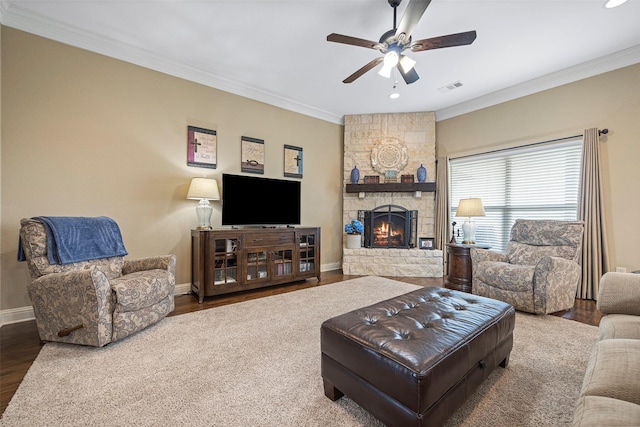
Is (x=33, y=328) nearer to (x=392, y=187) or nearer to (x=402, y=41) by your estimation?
(x=402, y=41)

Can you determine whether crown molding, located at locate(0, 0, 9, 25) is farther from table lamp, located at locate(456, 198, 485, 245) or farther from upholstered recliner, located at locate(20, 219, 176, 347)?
table lamp, located at locate(456, 198, 485, 245)

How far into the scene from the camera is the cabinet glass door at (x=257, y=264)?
3.61 meters

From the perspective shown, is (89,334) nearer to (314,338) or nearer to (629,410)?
(314,338)

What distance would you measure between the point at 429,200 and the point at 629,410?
14.6 ft

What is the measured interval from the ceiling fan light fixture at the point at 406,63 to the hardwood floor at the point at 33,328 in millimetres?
2954

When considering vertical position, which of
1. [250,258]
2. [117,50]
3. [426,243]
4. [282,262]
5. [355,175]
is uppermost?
[117,50]

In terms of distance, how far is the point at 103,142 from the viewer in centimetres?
299

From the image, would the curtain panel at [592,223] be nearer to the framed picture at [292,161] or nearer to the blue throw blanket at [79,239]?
the framed picture at [292,161]

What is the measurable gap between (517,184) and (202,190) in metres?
4.65

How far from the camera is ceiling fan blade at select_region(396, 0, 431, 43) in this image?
6.02ft

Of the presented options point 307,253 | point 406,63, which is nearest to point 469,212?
point 406,63

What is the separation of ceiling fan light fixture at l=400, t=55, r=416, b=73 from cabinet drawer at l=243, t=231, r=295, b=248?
2553 mm

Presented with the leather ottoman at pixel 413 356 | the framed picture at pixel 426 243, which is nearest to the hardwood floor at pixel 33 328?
the framed picture at pixel 426 243

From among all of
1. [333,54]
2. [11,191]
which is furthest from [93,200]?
[333,54]
